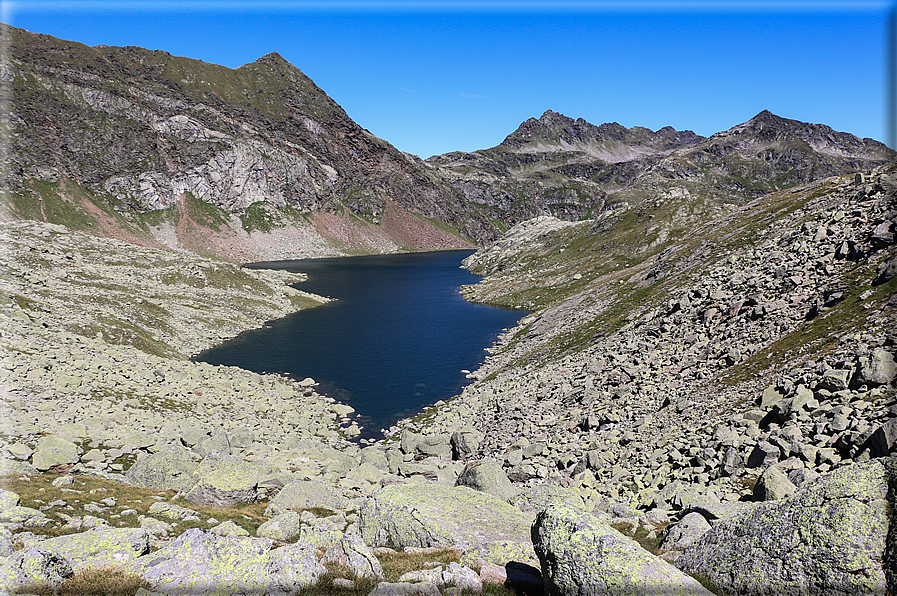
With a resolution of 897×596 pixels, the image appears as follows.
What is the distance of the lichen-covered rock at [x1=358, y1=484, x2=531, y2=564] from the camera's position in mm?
16578

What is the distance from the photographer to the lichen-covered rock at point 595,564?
1091 centimetres

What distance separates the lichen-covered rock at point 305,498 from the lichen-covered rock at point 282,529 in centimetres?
420

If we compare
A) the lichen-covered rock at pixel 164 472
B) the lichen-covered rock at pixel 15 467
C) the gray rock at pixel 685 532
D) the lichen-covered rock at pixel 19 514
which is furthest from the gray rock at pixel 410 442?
the lichen-covered rock at pixel 19 514

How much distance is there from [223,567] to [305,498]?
12.1m

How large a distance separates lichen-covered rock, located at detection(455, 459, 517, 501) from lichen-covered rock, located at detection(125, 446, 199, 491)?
51.2ft

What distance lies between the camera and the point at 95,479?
939 inches

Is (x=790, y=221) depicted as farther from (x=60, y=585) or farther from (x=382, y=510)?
(x=60, y=585)

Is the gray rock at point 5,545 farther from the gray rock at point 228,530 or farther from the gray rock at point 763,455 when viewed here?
the gray rock at point 763,455

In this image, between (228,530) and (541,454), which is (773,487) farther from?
(228,530)

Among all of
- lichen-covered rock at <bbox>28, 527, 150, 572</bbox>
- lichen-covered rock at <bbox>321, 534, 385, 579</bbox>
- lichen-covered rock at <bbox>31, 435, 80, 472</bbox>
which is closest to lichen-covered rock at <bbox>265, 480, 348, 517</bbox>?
lichen-covered rock at <bbox>28, 527, 150, 572</bbox>

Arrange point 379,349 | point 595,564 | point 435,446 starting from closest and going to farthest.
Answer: point 595,564
point 435,446
point 379,349

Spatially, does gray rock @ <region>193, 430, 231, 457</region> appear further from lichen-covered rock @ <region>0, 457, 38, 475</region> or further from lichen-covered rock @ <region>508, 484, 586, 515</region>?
lichen-covered rock @ <region>508, 484, 586, 515</region>

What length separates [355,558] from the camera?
13836 millimetres

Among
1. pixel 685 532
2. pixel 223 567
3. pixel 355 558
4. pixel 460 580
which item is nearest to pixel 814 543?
pixel 685 532
